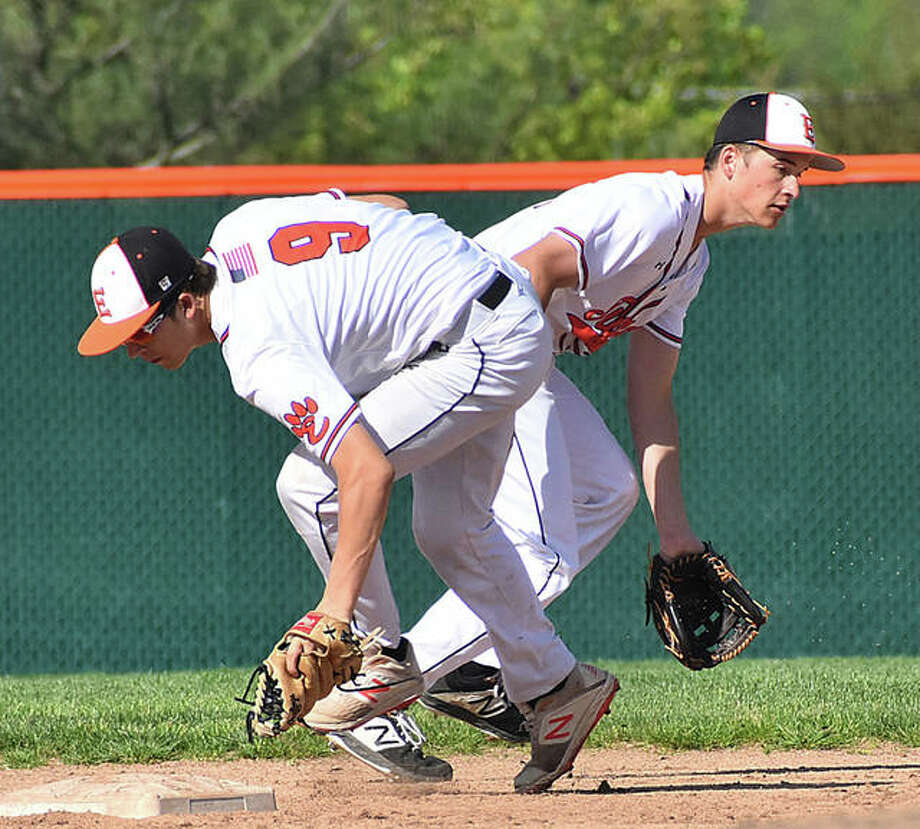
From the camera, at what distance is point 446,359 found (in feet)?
13.5

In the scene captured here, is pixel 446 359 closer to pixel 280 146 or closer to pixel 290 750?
pixel 290 750

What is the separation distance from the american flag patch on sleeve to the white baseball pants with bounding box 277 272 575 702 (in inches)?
17.1

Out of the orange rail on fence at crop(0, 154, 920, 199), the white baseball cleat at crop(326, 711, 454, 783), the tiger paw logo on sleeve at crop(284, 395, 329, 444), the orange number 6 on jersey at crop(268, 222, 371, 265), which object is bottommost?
the white baseball cleat at crop(326, 711, 454, 783)

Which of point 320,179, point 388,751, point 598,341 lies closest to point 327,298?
point 598,341

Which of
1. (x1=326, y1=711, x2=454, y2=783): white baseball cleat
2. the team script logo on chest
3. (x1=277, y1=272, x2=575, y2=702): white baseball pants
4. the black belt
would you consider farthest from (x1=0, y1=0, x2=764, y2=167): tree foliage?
the black belt

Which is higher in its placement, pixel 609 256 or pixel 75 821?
pixel 609 256

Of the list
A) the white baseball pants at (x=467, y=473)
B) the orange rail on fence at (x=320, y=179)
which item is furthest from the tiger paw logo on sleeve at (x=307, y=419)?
the orange rail on fence at (x=320, y=179)

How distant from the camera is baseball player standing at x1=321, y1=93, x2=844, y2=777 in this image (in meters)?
4.58

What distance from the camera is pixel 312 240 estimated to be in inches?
158

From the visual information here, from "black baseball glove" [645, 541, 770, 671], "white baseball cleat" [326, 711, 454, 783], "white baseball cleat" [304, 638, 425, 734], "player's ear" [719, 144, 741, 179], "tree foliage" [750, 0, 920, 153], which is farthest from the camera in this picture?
"tree foliage" [750, 0, 920, 153]

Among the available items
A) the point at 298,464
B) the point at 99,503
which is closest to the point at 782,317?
the point at 99,503

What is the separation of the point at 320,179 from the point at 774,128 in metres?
3.08

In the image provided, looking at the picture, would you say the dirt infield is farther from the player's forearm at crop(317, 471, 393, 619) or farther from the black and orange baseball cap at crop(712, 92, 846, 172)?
the black and orange baseball cap at crop(712, 92, 846, 172)

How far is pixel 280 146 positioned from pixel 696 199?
69.4 ft
